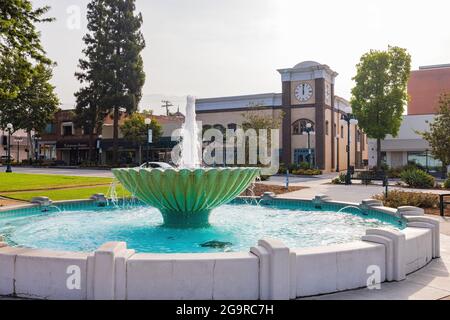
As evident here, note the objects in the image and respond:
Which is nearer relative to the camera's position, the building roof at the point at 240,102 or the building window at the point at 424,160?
the building window at the point at 424,160

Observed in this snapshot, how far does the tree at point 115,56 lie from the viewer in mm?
54375

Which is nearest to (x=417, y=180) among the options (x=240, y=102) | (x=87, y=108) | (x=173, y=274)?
(x=173, y=274)

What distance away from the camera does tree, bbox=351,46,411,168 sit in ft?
128

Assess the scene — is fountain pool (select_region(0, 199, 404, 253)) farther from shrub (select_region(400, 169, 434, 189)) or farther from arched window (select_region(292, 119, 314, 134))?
arched window (select_region(292, 119, 314, 134))

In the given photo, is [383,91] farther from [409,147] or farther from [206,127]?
[206,127]

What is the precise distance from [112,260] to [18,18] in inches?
654

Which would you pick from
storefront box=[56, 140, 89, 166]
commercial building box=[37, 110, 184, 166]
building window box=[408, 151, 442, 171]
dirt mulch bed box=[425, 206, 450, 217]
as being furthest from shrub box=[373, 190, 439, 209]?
storefront box=[56, 140, 89, 166]

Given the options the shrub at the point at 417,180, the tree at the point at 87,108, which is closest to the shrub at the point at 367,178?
the shrub at the point at 417,180

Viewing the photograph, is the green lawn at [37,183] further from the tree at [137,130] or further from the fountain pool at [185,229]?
the tree at [137,130]

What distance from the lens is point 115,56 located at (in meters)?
54.6

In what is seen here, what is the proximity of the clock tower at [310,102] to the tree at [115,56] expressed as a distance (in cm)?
2026

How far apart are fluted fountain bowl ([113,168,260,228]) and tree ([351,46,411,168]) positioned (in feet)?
107

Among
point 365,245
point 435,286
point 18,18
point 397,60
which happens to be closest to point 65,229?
point 365,245
